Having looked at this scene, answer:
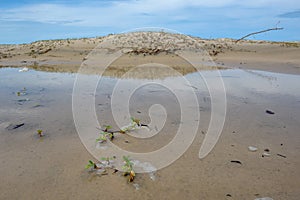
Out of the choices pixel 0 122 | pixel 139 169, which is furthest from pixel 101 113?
pixel 139 169

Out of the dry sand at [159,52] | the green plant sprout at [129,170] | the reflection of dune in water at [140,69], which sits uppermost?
the dry sand at [159,52]

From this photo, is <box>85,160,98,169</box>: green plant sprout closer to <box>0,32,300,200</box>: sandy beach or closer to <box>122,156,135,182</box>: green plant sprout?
<box>0,32,300,200</box>: sandy beach

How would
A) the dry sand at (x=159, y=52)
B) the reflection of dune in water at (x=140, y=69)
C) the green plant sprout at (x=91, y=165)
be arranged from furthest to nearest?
1. the dry sand at (x=159, y=52)
2. the reflection of dune in water at (x=140, y=69)
3. the green plant sprout at (x=91, y=165)

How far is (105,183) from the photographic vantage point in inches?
71.5

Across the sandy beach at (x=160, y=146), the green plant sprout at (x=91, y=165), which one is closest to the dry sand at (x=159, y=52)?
the sandy beach at (x=160, y=146)

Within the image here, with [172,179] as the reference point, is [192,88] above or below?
above

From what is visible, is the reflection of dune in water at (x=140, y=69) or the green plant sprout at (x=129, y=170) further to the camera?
the reflection of dune in water at (x=140, y=69)

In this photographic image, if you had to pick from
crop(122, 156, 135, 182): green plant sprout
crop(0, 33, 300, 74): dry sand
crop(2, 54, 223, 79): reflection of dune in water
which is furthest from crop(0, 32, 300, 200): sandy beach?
crop(0, 33, 300, 74): dry sand

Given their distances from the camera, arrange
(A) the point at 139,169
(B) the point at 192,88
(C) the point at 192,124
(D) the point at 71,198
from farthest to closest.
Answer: (B) the point at 192,88
(C) the point at 192,124
(A) the point at 139,169
(D) the point at 71,198

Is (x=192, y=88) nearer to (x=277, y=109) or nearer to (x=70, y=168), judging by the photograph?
(x=277, y=109)

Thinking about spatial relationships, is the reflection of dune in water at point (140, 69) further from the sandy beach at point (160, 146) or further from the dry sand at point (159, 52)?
the sandy beach at point (160, 146)

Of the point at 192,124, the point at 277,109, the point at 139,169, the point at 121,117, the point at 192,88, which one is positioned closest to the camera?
the point at 139,169

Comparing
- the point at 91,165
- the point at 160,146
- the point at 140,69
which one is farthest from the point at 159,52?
the point at 91,165

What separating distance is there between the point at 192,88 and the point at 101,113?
234 centimetres
